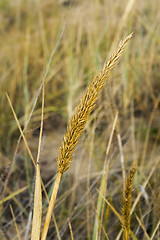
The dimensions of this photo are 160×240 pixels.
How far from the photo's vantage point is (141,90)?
175cm

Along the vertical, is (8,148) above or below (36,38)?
below

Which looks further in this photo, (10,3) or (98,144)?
(10,3)

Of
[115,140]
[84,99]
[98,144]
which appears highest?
[84,99]

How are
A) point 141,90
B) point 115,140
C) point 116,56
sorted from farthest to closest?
1. point 141,90
2. point 115,140
3. point 116,56

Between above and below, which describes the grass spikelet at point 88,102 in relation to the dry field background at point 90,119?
above

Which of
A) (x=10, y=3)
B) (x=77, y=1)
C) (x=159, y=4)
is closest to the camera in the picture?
(x=159, y=4)

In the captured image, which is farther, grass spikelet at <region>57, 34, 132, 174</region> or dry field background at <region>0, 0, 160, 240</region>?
dry field background at <region>0, 0, 160, 240</region>

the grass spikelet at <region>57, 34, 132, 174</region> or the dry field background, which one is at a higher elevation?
the grass spikelet at <region>57, 34, 132, 174</region>

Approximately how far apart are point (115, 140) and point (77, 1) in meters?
2.70

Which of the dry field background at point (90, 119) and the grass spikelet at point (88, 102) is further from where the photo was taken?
the dry field background at point (90, 119)

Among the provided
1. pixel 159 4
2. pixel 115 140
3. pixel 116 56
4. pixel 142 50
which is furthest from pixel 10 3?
pixel 116 56

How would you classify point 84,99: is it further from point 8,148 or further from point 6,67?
point 6,67

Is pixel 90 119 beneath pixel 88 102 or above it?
beneath

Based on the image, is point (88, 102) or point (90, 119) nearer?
point (88, 102)
